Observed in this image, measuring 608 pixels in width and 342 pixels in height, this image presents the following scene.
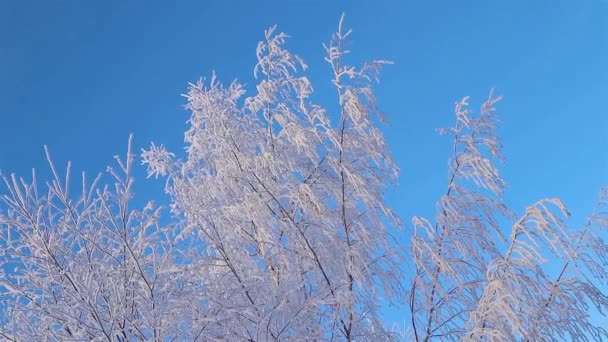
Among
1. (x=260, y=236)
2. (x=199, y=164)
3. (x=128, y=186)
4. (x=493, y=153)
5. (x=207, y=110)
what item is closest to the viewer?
(x=128, y=186)

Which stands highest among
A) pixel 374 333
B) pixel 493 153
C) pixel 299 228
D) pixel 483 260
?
pixel 493 153

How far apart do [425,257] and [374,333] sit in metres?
0.72

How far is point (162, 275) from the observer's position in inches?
154

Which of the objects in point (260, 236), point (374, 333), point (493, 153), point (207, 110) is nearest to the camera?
point (374, 333)

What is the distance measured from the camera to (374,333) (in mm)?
4367

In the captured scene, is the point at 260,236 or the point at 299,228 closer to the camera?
the point at 299,228

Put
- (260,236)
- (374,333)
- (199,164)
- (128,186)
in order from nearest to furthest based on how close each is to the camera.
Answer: (128,186) < (374,333) < (260,236) < (199,164)

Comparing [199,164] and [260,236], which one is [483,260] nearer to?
[260,236]

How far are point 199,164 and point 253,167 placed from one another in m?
0.99

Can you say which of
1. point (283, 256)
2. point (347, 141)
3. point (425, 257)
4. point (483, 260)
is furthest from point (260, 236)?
point (483, 260)

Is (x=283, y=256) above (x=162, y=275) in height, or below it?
above

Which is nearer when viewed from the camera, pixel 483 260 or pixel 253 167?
pixel 483 260

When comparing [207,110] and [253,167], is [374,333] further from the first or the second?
[207,110]

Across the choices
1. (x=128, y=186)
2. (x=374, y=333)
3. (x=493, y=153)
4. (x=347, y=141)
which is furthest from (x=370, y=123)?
(x=128, y=186)
